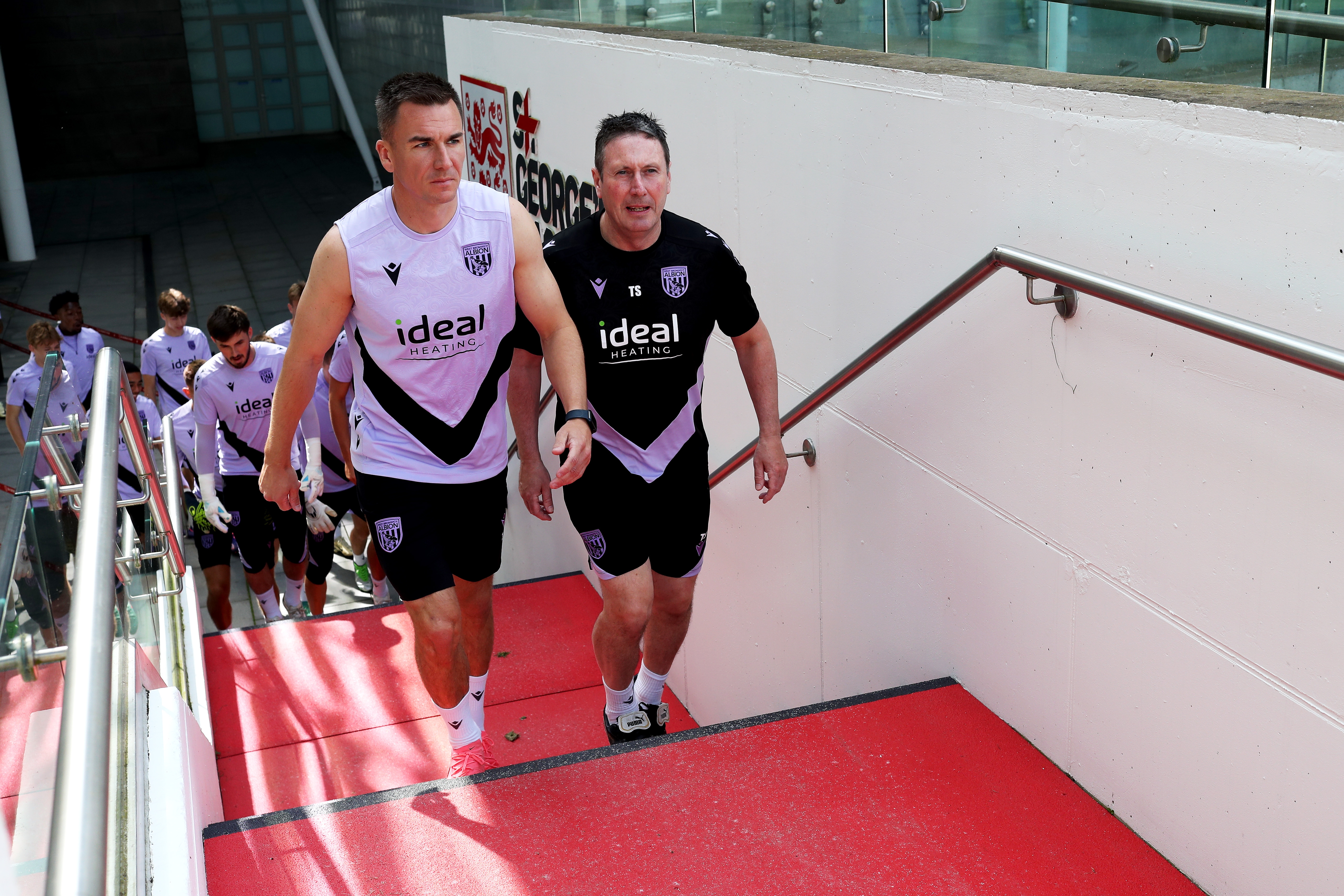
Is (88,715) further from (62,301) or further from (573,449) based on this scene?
(62,301)

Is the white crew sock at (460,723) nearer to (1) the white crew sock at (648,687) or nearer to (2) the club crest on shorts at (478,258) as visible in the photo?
(1) the white crew sock at (648,687)

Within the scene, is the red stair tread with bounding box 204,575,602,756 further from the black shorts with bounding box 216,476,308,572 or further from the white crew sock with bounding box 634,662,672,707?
the white crew sock with bounding box 634,662,672,707

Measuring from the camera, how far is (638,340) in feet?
10.4

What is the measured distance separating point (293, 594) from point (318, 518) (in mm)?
1181

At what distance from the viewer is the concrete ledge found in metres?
1.91

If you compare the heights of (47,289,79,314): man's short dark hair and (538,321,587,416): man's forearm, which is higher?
(538,321,587,416): man's forearm

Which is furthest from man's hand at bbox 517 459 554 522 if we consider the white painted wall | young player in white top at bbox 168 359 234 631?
young player in white top at bbox 168 359 234 631

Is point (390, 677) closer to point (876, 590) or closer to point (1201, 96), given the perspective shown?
point (876, 590)

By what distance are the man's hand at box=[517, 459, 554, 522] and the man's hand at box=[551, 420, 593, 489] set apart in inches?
17.5

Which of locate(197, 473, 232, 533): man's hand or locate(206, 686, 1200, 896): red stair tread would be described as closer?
locate(206, 686, 1200, 896): red stair tread

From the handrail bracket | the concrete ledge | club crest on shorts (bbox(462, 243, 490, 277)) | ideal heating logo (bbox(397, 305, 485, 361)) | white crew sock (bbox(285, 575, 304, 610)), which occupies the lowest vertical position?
white crew sock (bbox(285, 575, 304, 610))

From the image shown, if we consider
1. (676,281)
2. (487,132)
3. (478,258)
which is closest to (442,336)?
(478,258)

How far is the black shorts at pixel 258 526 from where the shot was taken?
20.2ft

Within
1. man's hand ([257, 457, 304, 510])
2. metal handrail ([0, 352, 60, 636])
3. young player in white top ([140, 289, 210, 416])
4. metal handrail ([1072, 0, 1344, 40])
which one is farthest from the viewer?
young player in white top ([140, 289, 210, 416])
